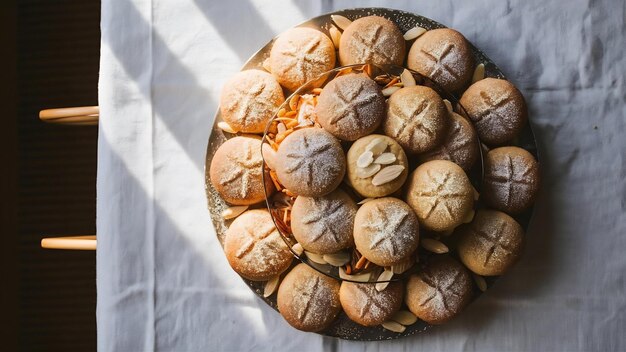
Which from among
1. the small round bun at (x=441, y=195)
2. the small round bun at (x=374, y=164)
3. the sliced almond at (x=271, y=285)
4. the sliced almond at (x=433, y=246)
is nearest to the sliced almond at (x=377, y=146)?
the small round bun at (x=374, y=164)

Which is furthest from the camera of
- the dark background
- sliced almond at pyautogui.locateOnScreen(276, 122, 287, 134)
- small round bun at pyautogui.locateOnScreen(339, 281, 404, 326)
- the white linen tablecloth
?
the dark background

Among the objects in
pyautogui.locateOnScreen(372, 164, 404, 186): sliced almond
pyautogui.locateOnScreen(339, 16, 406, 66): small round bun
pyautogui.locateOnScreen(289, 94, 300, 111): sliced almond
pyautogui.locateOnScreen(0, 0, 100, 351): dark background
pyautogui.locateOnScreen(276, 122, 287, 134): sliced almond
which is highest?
pyautogui.locateOnScreen(339, 16, 406, 66): small round bun

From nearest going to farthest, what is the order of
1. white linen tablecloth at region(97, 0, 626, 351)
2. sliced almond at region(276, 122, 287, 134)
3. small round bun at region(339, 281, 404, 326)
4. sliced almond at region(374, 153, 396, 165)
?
1. sliced almond at region(374, 153, 396, 165)
2. sliced almond at region(276, 122, 287, 134)
3. small round bun at region(339, 281, 404, 326)
4. white linen tablecloth at region(97, 0, 626, 351)

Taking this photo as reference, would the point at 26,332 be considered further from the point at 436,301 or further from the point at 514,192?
the point at 514,192

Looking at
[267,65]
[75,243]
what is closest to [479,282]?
[267,65]

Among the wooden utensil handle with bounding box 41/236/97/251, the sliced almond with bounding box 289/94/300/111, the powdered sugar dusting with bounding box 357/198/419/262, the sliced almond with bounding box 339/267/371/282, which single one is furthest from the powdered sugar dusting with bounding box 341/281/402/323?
the wooden utensil handle with bounding box 41/236/97/251

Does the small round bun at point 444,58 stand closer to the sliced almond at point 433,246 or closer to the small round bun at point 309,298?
the sliced almond at point 433,246

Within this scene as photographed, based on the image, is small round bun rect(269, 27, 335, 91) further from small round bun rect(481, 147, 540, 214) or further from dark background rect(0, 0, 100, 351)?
dark background rect(0, 0, 100, 351)
